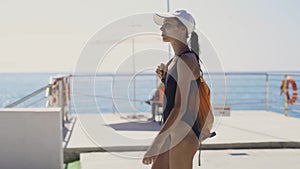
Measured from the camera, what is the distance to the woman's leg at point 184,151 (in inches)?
81.1

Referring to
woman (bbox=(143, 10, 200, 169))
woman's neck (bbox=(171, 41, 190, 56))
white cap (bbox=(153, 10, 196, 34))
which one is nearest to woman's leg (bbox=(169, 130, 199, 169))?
woman (bbox=(143, 10, 200, 169))

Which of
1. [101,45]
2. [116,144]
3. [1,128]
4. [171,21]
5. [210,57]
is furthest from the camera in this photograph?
[116,144]

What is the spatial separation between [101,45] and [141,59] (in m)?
0.62

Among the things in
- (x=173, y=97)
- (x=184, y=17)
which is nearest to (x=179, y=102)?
(x=173, y=97)

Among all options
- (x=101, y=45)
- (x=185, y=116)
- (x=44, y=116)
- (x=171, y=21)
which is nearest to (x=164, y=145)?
(x=185, y=116)

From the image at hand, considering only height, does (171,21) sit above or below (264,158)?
above

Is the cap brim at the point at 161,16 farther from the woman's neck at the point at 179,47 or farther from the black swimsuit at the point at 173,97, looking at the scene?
the black swimsuit at the point at 173,97

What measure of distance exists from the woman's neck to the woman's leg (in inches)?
14.8

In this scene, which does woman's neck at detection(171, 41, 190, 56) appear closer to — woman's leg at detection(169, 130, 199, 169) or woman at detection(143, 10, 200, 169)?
woman at detection(143, 10, 200, 169)

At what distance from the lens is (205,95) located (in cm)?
207

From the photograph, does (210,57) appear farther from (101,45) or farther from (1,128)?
(1,128)

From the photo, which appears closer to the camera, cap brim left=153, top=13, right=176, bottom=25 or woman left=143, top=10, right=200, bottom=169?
woman left=143, top=10, right=200, bottom=169

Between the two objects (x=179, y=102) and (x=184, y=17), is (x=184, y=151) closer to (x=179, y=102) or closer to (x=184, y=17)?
(x=179, y=102)

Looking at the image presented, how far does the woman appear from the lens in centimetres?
200
